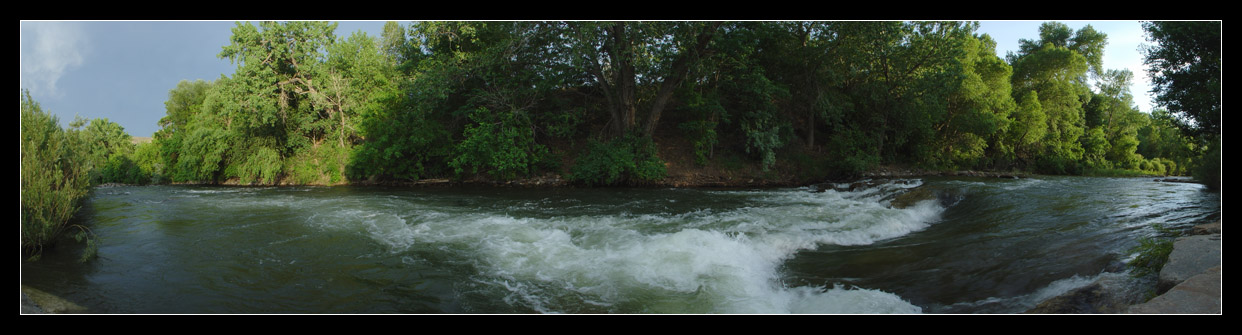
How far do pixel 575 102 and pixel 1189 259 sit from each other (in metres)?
18.3

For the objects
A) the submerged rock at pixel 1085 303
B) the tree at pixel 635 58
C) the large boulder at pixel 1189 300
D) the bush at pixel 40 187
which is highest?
the tree at pixel 635 58

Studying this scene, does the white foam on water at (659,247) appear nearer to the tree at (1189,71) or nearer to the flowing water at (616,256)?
the flowing water at (616,256)

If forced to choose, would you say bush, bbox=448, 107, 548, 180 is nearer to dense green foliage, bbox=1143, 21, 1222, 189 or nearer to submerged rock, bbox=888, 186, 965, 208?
submerged rock, bbox=888, 186, 965, 208

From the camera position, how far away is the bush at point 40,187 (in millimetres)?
5910

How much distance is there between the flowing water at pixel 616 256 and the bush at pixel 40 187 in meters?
0.28

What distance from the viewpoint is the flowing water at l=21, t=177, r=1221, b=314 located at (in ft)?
16.1

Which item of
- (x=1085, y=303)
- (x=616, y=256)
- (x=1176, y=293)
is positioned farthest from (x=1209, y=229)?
(x=616, y=256)

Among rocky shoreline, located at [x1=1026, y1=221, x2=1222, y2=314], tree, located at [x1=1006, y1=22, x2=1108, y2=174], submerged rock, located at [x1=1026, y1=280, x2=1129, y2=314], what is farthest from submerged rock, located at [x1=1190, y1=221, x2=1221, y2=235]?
tree, located at [x1=1006, y1=22, x2=1108, y2=174]

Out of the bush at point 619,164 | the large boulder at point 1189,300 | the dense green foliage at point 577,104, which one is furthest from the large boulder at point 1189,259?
the bush at point 619,164

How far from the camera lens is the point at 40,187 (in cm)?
596

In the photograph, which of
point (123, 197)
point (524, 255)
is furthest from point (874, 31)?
point (123, 197)

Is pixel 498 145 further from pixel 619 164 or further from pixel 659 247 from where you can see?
pixel 659 247

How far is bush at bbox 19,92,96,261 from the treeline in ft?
36.3
